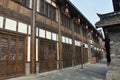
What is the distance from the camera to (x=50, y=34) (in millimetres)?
13211

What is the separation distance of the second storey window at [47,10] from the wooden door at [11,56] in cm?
374

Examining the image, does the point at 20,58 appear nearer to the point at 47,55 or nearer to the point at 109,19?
the point at 47,55

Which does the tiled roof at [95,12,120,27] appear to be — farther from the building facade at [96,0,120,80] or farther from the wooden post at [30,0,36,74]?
the wooden post at [30,0,36,74]

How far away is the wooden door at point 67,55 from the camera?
1588 cm

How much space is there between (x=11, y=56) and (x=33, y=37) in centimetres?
235

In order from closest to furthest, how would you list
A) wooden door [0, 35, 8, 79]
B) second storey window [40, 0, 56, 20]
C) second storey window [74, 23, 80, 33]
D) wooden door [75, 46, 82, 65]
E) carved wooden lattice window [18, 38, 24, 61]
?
wooden door [0, 35, 8, 79] → carved wooden lattice window [18, 38, 24, 61] → second storey window [40, 0, 56, 20] → wooden door [75, 46, 82, 65] → second storey window [74, 23, 80, 33]

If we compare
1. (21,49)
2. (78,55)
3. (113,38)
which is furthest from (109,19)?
(78,55)

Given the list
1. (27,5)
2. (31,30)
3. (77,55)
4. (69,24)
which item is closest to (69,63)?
(77,55)

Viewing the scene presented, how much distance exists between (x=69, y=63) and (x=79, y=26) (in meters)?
7.44

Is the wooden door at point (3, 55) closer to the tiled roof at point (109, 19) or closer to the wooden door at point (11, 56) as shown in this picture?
the wooden door at point (11, 56)

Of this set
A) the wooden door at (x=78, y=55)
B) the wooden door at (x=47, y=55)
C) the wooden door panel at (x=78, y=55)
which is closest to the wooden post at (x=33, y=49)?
the wooden door at (x=47, y=55)

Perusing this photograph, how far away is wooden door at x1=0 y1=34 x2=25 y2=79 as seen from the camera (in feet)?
27.2

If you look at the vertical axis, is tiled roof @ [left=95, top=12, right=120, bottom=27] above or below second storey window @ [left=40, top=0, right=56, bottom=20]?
below

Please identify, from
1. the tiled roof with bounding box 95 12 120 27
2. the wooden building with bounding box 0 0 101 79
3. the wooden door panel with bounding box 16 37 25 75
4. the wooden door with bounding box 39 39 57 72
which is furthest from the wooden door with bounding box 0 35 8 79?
the tiled roof with bounding box 95 12 120 27
